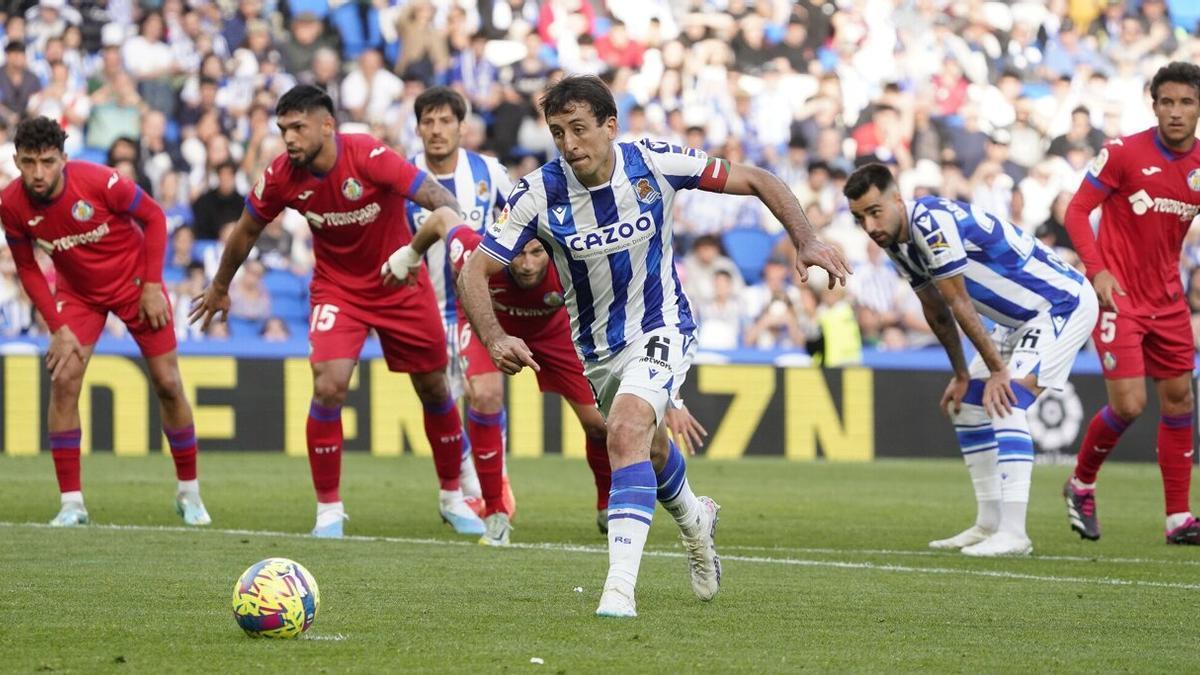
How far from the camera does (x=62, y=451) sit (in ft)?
37.2

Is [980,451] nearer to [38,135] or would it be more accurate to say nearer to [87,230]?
[87,230]

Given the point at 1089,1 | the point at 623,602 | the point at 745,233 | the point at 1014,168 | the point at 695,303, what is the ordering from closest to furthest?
the point at 623,602 < the point at 695,303 < the point at 745,233 < the point at 1014,168 < the point at 1089,1

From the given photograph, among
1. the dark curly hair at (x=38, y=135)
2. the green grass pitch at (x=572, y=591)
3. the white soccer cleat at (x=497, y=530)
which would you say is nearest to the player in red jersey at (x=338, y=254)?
the green grass pitch at (x=572, y=591)

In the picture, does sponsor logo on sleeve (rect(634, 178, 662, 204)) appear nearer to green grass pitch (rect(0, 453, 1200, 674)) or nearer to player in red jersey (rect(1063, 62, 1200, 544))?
green grass pitch (rect(0, 453, 1200, 674))

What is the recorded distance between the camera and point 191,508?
11477mm

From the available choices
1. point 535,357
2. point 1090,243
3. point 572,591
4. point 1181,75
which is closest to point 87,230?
point 535,357

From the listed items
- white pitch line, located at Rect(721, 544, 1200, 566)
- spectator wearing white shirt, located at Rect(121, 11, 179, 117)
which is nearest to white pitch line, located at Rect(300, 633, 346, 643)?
white pitch line, located at Rect(721, 544, 1200, 566)

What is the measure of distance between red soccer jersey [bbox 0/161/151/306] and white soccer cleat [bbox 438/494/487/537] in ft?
7.72

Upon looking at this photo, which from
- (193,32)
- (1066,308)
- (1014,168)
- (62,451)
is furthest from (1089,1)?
(62,451)

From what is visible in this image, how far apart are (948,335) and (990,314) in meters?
0.28

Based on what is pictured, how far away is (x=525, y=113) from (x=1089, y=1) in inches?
400

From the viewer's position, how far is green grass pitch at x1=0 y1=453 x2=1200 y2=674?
5.96m

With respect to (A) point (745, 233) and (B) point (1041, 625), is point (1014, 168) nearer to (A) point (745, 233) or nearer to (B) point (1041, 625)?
(A) point (745, 233)

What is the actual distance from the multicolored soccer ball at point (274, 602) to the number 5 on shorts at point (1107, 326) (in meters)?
6.31
